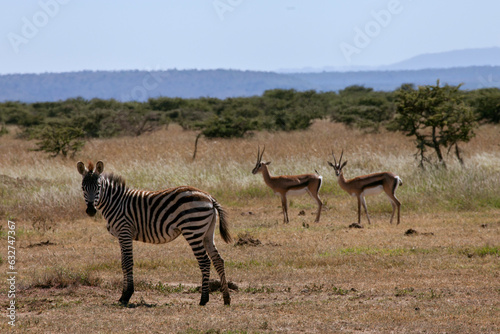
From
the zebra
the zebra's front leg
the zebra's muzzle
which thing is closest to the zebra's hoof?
the zebra

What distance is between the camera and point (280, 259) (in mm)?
9672

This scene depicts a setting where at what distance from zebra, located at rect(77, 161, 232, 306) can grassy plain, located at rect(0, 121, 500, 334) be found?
461 mm

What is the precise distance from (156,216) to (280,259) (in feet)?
9.70

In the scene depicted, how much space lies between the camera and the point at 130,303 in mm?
7309

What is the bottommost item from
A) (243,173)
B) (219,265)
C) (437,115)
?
(219,265)

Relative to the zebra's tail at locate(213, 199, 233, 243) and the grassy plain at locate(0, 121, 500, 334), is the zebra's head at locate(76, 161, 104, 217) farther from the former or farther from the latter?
the zebra's tail at locate(213, 199, 233, 243)

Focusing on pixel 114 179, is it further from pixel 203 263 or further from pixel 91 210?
pixel 203 263

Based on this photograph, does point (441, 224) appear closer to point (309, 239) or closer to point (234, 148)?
point (309, 239)

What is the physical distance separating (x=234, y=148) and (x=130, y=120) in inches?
543

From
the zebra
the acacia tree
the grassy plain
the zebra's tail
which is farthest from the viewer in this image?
the acacia tree

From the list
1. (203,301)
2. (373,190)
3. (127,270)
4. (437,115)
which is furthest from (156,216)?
(437,115)

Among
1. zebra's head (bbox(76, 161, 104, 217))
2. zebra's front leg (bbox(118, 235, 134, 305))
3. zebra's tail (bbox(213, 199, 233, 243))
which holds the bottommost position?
zebra's front leg (bbox(118, 235, 134, 305))

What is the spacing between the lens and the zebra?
7125mm

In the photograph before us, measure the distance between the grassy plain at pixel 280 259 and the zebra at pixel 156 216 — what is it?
18.2 inches
